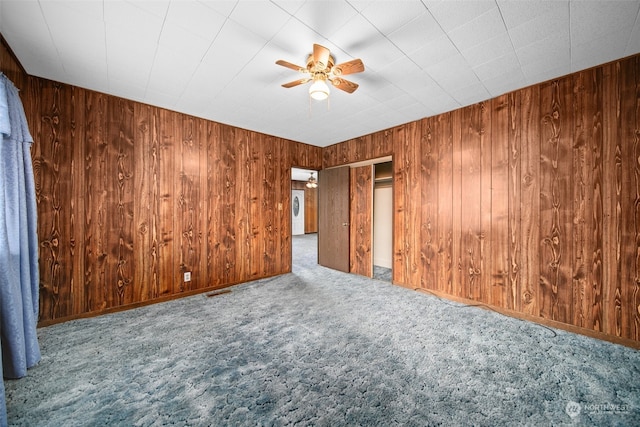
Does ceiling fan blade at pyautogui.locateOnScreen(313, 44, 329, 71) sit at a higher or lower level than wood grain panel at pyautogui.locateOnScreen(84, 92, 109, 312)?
higher

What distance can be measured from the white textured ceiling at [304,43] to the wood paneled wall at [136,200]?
38cm

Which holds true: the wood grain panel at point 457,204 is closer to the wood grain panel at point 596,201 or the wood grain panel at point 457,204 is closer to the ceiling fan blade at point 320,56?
the wood grain panel at point 596,201

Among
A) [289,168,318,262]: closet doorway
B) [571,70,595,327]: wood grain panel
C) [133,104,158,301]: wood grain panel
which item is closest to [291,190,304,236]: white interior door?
[289,168,318,262]: closet doorway

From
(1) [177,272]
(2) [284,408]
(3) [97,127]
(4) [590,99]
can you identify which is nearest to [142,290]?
(1) [177,272]

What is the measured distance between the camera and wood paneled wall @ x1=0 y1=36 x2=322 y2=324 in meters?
2.47

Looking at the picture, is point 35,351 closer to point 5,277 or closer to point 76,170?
point 5,277

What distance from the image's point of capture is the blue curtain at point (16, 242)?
5.16 feet

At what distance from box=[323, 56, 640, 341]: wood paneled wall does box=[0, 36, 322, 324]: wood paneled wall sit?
2.75 metres

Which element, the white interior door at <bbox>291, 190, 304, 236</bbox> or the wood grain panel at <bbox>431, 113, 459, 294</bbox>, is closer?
the wood grain panel at <bbox>431, 113, 459, 294</bbox>

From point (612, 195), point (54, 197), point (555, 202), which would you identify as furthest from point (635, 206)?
point (54, 197)

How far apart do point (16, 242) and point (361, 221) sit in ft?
13.3

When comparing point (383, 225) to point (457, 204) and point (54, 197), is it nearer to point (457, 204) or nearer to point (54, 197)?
point (457, 204)

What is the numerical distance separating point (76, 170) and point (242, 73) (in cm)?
217

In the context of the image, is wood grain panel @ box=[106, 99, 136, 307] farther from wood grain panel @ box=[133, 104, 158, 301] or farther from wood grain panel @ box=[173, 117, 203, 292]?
wood grain panel @ box=[173, 117, 203, 292]
